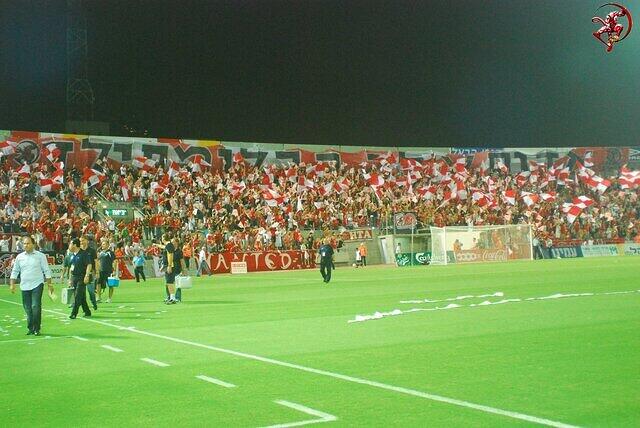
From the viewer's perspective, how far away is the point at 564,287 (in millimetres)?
23422

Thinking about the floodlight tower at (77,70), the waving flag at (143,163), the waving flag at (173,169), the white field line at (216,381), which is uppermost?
the floodlight tower at (77,70)

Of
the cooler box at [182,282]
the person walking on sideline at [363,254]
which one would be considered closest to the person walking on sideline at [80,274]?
the cooler box at [182,282]

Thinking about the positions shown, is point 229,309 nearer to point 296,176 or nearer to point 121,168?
point 121,168

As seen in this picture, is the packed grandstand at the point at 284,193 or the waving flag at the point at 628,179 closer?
the packed grandstand at the point at 284,193

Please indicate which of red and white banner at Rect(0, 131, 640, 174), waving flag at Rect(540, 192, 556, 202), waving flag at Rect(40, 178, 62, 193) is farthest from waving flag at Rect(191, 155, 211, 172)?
waving flag at Rect(540, 192, 556, 202)

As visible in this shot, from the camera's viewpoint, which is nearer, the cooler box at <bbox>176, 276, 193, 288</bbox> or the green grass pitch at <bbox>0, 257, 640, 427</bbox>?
the green grass pitch at <bbox>0, 257, 640, 427</bbox>

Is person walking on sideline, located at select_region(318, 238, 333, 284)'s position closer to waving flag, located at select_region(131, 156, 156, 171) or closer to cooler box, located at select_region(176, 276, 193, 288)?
cooler box, located at select_region(176, 276, 193, 288)

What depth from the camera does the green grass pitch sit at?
7.18 m

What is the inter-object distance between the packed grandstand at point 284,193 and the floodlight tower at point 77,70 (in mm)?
7189

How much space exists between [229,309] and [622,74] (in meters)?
58.2

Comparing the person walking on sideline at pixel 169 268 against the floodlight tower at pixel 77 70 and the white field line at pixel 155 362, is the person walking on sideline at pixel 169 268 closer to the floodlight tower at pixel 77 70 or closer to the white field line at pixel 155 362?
the white field line at pixel 155 362

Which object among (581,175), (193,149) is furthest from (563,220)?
(193,149)

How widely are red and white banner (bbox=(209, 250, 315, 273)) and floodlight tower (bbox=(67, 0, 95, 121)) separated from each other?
897 inches

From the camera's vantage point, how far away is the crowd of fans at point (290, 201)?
44.9m
